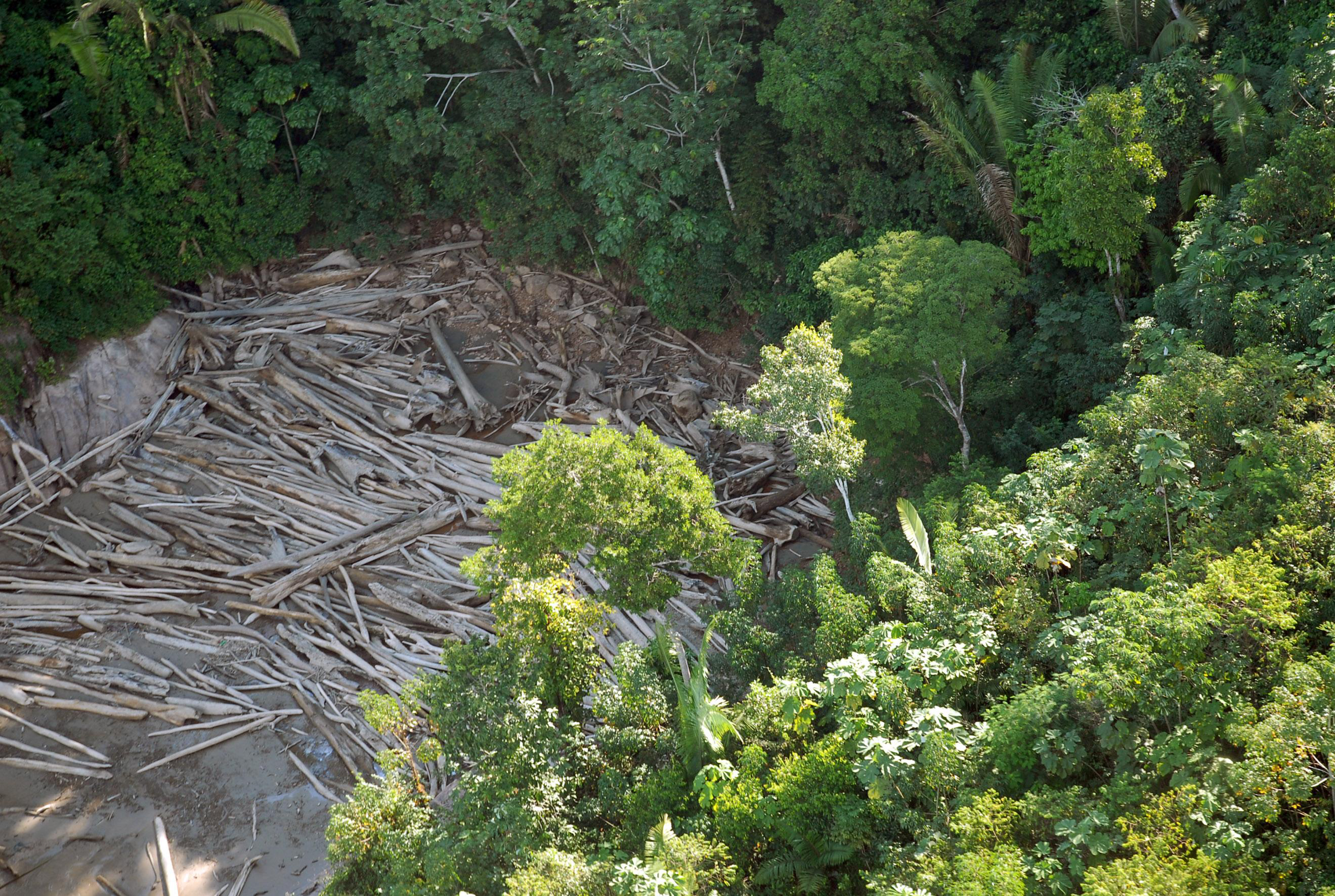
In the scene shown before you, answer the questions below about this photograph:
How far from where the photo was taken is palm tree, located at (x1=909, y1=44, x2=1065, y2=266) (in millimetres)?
15609

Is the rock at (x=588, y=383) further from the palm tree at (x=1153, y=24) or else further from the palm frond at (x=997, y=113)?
the palm tree at (x=1153, y=24)

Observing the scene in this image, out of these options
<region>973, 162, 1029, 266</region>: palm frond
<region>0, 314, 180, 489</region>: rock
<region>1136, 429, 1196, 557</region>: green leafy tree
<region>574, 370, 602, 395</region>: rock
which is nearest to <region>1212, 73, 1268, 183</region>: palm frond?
<region>973, 162, 1029, 266</region>: palm frond

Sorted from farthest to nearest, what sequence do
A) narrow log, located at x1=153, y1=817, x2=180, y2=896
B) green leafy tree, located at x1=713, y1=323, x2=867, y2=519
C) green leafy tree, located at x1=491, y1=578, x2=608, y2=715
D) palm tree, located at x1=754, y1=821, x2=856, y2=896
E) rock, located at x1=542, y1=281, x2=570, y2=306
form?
rock, located at x1=542, y1=281, x2=570, y2=306 → green leafy tree, located at x1=713, y1=323, x2=867, y2=519 → narrow log, located at x1=153, y1=817, x2=180, y2=896 → green leafy tree, located at x1=491, y1=578, x2=608, y2=715 → palm tree, located at x1=754, y1=821, x2=856, y2=896

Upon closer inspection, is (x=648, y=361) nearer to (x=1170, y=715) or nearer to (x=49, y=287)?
(x=49, y=287)

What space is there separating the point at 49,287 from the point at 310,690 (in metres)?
11.1

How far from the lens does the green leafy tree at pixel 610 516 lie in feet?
35.4

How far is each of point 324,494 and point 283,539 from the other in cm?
110

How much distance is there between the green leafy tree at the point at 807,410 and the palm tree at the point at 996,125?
214 inches

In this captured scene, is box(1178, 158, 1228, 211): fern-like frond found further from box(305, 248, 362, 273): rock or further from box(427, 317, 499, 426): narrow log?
box(305, 248, 362, 273): rock

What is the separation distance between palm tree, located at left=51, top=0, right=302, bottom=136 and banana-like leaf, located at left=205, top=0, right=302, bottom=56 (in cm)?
1

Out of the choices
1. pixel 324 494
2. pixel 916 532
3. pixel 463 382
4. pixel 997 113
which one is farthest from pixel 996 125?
pixel 324 494

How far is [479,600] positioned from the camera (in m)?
15.4

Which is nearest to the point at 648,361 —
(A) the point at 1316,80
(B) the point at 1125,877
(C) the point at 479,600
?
(C) the point at 479,600

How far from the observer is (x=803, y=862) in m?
8.22
